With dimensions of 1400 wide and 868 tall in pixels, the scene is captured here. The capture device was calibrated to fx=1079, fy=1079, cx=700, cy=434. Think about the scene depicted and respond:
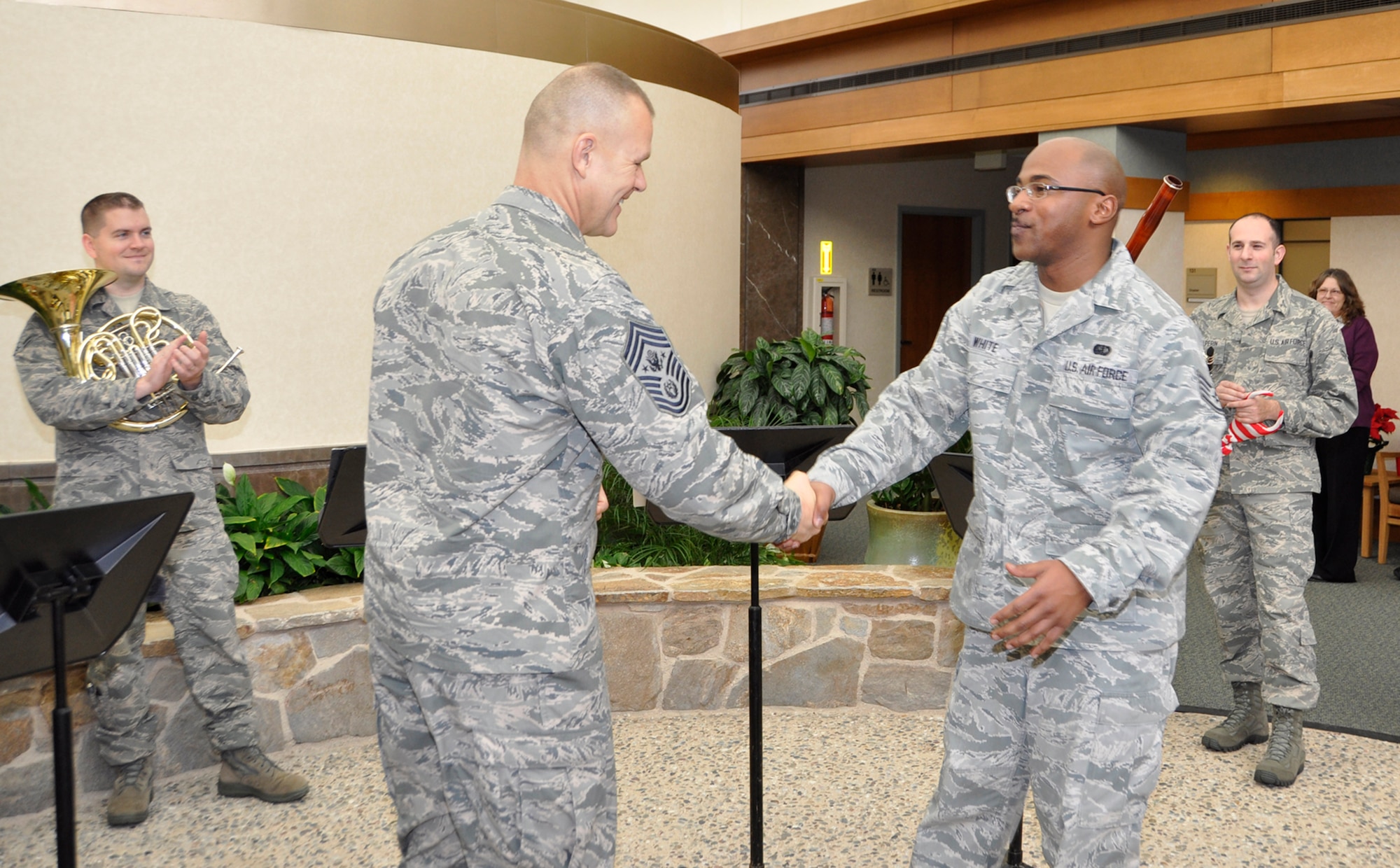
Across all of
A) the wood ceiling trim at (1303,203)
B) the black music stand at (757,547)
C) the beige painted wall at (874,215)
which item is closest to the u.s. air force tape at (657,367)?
the black music stand at (757,547)

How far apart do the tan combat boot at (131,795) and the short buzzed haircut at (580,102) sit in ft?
8.53

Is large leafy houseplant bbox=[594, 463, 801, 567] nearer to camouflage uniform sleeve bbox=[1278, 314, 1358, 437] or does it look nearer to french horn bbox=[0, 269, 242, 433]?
french horn bbox=[0, 269, 242, 433]

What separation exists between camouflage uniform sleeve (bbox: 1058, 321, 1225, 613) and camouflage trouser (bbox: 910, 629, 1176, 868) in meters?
0.21

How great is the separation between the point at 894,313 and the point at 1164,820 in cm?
891

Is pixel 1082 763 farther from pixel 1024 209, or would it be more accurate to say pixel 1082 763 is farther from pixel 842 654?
pixel 842 654

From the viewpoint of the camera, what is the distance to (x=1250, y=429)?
367 centimetres

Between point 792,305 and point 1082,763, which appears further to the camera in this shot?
point 792,305

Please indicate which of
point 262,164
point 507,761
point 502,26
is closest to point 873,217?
point 502,26

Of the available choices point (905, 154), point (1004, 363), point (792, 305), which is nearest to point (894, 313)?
point (792, 305)

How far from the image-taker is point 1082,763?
206 cm

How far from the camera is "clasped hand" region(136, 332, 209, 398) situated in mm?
3021

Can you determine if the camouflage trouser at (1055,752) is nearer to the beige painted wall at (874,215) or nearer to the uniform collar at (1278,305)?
the uniform collar at (1278,305)

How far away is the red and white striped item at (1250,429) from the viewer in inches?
143

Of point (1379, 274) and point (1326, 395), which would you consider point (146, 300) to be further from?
point (1379, 274)
